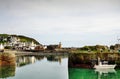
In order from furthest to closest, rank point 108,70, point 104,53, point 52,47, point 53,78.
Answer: point 52,47, point 104,53, point 108,70, point 53,78

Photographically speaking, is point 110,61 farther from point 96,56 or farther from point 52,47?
point 52,47

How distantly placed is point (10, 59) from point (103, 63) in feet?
30.8

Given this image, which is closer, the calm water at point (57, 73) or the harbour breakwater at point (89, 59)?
the calm water at point (57, 73)

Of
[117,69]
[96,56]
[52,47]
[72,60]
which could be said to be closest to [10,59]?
[72,60]

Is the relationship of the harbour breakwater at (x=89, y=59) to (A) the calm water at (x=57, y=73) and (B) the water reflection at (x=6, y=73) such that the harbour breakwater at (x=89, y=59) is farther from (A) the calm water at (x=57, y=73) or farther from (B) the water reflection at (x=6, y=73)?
(B) the water reflection at (x=6, y=73)

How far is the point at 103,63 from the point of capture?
29641 mm

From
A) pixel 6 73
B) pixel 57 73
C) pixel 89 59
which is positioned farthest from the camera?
A: pixel 89 59

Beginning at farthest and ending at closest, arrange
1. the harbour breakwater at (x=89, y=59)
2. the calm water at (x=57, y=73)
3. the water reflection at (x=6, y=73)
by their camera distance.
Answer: the harbour breakwater at (x=89, y=59), the water reflection at (x=6, y=73), the calm water at (x=57, y=73)

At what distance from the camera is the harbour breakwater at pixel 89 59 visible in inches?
1159

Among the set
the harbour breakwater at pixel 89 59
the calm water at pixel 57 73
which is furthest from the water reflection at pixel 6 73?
the harbour breakwater at pixel 89 59

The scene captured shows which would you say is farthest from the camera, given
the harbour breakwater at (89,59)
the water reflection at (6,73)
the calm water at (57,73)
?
the harbour breakwater at (89,59)

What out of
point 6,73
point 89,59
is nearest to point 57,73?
point 6,73

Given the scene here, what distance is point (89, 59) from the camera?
29562 mm

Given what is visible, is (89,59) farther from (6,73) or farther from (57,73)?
(6,73)
